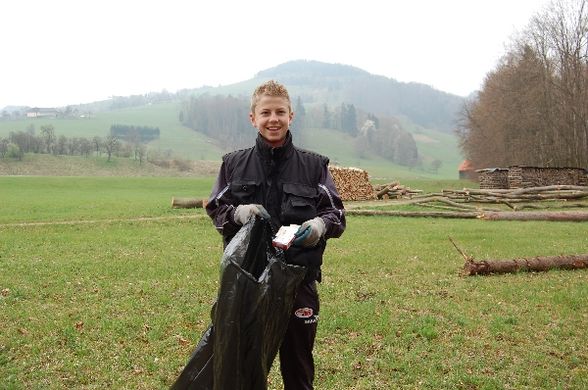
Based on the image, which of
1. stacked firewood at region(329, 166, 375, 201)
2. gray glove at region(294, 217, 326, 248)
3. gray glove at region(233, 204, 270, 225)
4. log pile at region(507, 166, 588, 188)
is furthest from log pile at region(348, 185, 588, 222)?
gray glove at region(233, 204, 270, 225)

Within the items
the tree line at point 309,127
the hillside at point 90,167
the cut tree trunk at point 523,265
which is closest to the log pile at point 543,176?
the cut tree trunk at point 523,265

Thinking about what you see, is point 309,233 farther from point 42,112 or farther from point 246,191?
point 42,112

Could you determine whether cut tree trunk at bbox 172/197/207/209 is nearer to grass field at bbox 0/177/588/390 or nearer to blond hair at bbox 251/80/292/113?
grass field at bbox 0/177/588/390

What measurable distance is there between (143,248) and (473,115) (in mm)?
50588

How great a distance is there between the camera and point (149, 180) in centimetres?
5956

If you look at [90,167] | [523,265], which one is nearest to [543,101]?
[523,265]

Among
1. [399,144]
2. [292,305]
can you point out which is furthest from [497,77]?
[399,144]

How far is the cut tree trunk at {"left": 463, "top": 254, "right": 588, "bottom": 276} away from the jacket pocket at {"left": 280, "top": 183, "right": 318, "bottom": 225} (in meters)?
7.38

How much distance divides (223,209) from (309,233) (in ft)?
2.20

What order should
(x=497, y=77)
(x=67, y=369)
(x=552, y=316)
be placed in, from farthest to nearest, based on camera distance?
1. (x=497, y=77)
2. (x=552, y=316)
3. (x=67, y=369)

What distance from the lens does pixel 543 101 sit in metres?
44.7

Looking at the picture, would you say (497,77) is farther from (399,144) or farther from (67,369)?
(399,144)

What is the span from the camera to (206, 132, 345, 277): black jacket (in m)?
3.38

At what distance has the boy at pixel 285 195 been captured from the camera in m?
3.40
